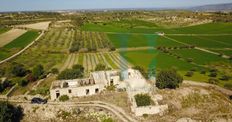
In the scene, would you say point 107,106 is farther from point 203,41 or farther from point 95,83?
point 203,41

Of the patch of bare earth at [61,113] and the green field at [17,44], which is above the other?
the green field at [17,44]

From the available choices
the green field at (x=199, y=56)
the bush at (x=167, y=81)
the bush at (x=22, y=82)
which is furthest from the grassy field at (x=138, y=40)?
the bush at (x=167, y=81)

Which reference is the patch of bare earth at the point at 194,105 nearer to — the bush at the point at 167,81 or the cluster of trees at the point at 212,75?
the bush at the point at 167,81

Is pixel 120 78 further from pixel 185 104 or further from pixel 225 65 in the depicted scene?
pixel 225 65

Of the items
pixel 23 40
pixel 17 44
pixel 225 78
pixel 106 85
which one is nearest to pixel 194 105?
pixel 106 85

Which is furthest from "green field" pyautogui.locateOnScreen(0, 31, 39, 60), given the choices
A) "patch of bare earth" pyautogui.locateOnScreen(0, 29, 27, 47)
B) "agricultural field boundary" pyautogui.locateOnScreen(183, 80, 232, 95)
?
"agricultural field boundary" pyautogui.locateOnScreen(183, 80, 232, 95)

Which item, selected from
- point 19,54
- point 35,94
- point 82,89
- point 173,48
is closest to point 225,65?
point 173,48
